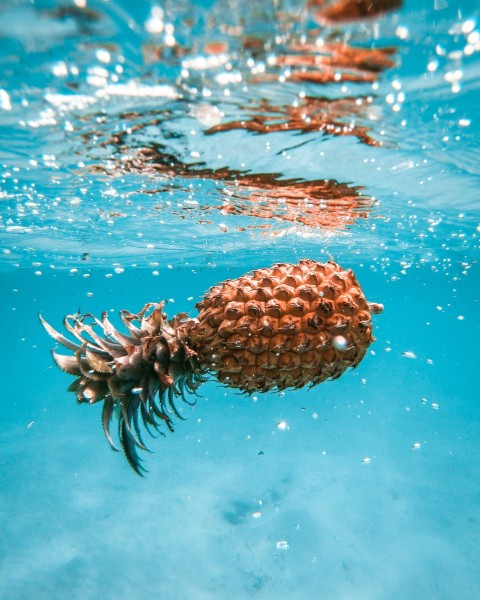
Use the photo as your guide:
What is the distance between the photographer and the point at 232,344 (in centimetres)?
400

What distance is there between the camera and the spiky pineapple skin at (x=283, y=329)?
3.97 metres

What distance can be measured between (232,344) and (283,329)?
0.54 metres

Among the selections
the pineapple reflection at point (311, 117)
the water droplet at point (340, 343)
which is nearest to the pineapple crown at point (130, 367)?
the water droplet at point (340, 343)

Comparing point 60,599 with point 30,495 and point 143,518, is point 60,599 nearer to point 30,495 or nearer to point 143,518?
point 143,518

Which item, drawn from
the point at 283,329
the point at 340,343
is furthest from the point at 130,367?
the point at 340,343

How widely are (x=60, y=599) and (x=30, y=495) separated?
754cm

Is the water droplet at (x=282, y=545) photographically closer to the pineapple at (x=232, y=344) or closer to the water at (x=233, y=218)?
the water at (x=233, y=218)

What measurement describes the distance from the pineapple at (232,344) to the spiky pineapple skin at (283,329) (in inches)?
0.4

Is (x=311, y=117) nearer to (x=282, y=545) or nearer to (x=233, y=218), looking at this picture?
(x=233, y=218)

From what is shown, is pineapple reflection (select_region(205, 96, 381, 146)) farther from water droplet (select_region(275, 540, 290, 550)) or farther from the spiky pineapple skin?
water droplet (select_region(275, 540, 290, 550))

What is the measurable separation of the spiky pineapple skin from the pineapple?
0.01 m

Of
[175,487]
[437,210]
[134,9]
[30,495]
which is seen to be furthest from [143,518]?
[134,9]

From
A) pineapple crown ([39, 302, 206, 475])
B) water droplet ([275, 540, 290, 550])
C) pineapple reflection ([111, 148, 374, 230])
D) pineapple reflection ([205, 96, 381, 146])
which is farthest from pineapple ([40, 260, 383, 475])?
water droplet ([275, 540, 290, 550])

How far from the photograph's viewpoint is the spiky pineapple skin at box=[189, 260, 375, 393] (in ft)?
13.0
